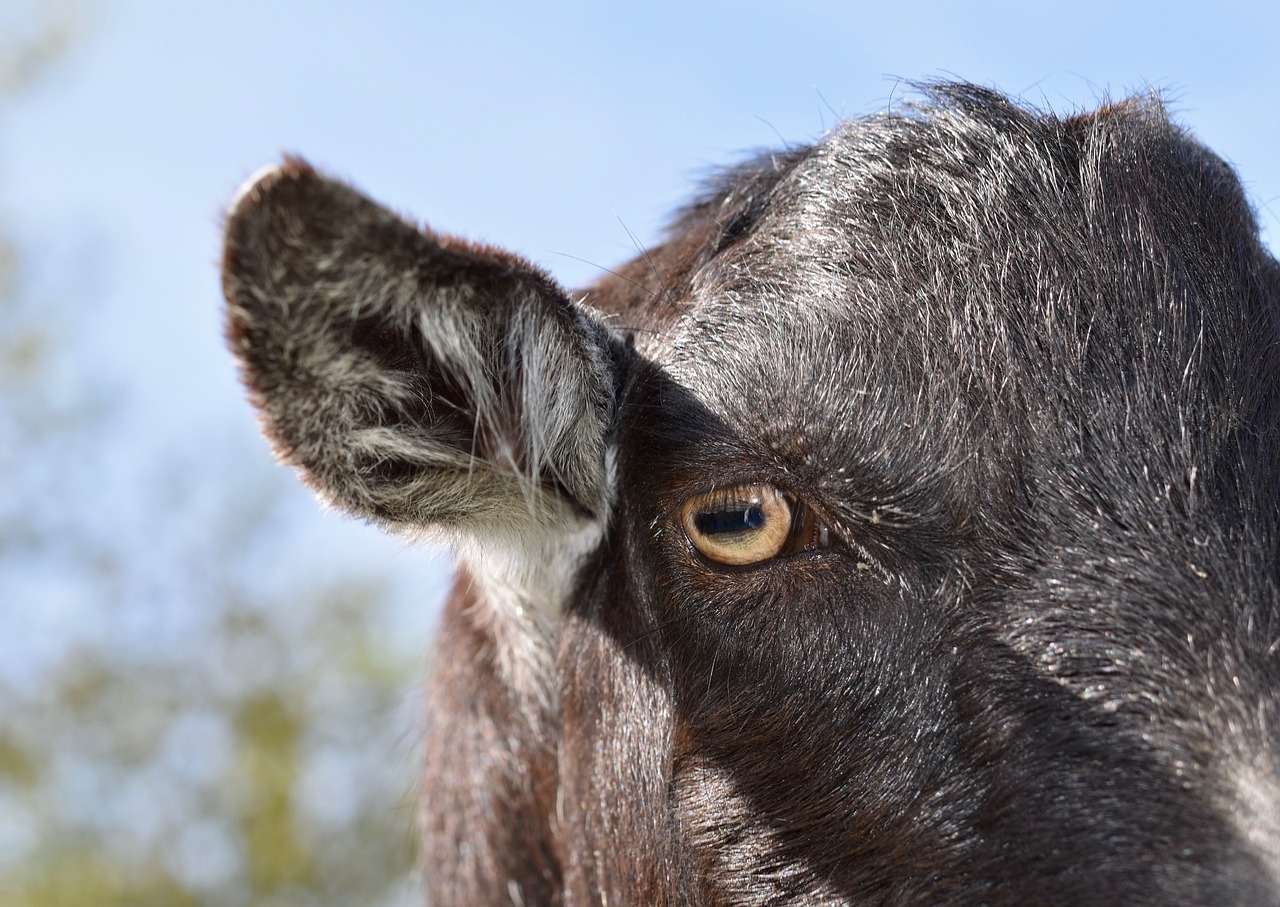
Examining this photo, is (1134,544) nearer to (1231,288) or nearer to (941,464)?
(941,464)

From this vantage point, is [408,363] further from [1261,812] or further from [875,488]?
[1261,812]

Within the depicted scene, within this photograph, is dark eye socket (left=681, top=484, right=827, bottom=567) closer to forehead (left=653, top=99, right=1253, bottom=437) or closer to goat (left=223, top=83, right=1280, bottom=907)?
goat (left=223, top=83, right=1280, bottom=907)

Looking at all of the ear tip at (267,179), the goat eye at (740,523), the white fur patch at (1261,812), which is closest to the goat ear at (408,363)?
the ear tip at (267,179)

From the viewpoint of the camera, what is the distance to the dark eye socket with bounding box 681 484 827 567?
3059 millimetres

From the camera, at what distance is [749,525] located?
3107mm

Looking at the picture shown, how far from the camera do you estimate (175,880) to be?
28.4 metres

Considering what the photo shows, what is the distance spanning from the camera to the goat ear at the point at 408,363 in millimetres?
2688

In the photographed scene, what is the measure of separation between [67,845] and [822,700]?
29.0 metres

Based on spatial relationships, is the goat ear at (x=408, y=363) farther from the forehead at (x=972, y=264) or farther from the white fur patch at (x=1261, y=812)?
the white fur patch at (x=1261, y=812)

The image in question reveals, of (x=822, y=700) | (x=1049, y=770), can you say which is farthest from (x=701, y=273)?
(x=1049, y=770)

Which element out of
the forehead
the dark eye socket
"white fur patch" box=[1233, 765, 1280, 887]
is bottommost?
"white fur patch" box=[1233, 765, 1280, 887]

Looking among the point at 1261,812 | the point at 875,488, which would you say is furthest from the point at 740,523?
the point at 1261,812

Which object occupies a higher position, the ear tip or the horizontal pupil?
the ear tip

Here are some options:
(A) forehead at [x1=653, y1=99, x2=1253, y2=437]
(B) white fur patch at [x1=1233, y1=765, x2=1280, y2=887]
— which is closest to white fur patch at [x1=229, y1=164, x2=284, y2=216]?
(A) forehead at [x1=653, y1=99, x2=1253, y2=437]
